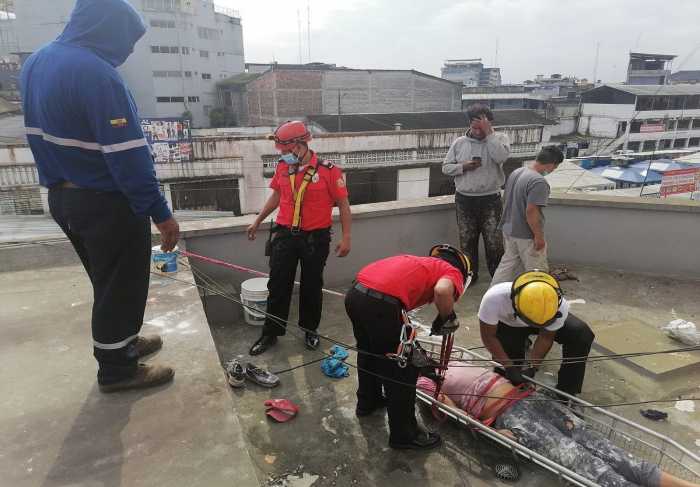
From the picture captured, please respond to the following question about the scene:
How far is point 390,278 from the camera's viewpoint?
101 inches

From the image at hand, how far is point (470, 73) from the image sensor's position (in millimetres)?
81938

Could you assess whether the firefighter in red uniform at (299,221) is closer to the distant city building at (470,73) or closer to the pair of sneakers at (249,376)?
the pair of sneakers at (249,376)

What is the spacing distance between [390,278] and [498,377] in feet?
3.25

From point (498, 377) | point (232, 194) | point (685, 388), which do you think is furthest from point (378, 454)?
point (232, 194)

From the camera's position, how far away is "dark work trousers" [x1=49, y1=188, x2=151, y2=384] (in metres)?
2.08

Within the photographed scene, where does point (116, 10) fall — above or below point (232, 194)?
above

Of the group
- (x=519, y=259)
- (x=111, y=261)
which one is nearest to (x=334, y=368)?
(x=111, y=261)

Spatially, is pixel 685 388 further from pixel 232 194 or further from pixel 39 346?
pixel 232 194

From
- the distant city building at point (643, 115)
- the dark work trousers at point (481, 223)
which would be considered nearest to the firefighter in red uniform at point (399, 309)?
the dark work trousers at point (481, 223)

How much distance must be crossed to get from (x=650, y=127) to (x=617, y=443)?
44.0 meters

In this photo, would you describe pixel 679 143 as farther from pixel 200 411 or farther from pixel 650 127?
pixel 200 411

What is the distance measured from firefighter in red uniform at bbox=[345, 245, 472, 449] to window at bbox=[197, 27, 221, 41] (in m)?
48.2

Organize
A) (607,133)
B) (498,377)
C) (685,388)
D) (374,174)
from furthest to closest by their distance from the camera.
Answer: (607,133)
(374,174)
(685,388)
(498,377)

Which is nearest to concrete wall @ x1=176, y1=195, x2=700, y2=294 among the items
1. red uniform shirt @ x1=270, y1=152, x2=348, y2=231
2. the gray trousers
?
red uniform shirt @ x1=270, y1=152, x2=348, y2=231
